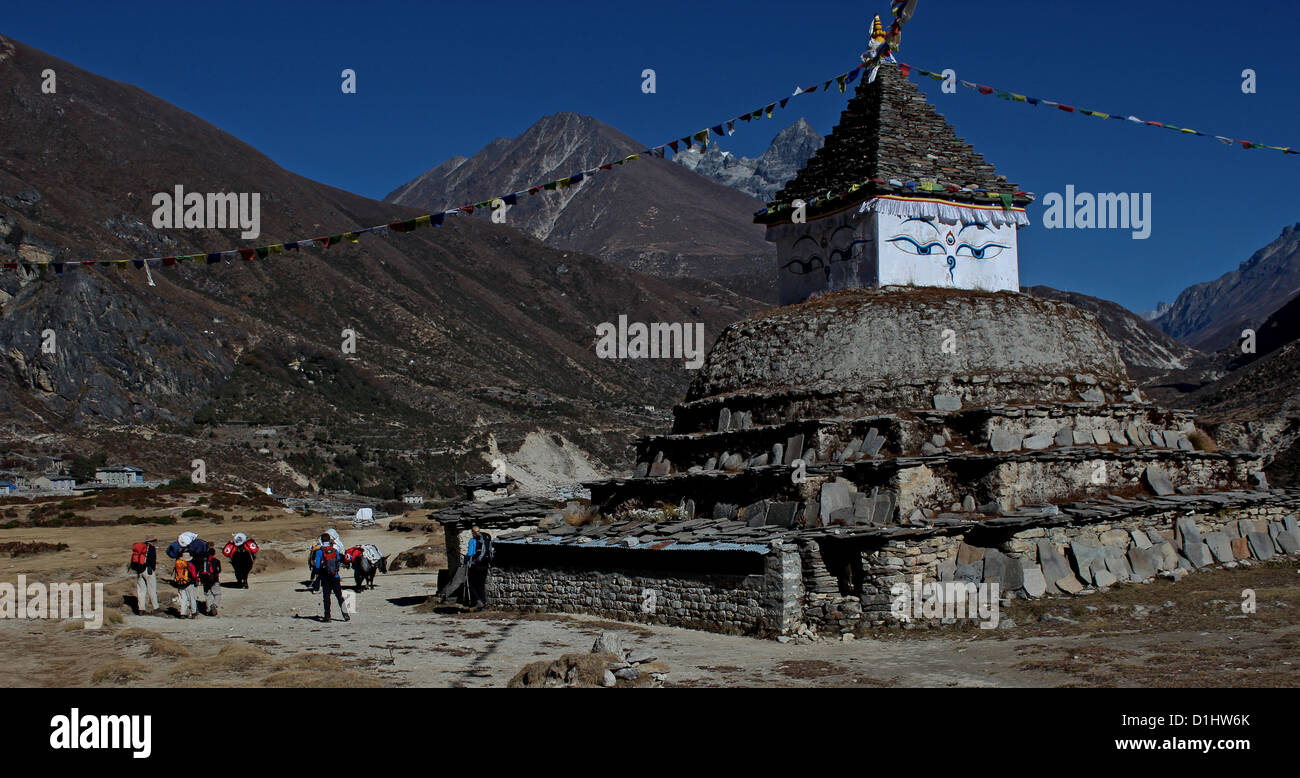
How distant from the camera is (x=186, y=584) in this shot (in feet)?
58.7

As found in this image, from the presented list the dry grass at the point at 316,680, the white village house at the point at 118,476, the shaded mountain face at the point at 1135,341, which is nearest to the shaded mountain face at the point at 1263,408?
the dry grass at the point at 316,680

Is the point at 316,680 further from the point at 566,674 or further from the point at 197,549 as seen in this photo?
the point at 197,549

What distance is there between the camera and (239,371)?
7075cm

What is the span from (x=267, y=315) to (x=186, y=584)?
225ft

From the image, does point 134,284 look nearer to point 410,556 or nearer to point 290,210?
point 290,210

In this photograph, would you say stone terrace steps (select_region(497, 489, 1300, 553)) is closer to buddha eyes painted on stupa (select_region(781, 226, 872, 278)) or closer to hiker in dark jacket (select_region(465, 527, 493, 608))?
hiker in dark jacket (select_region(465, 527, 493, 608))

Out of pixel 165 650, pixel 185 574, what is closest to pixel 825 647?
pixel 165 650

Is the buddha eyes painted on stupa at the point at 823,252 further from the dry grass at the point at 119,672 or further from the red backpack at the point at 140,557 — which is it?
the dry grass at the point at 119,672

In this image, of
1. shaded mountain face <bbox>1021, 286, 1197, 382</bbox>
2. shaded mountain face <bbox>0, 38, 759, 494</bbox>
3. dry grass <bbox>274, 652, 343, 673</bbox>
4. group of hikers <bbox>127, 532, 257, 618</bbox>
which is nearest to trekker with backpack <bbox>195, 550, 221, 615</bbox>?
group of hikers <bbox>127, 532, 257, 618</bbox>

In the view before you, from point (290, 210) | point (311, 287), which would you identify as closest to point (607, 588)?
point (311, 287)

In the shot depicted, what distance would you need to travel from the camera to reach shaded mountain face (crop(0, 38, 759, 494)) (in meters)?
62.2

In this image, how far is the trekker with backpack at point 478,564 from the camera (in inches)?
731

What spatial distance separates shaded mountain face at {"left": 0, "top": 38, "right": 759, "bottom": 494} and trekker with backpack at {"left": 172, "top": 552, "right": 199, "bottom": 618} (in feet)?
133
